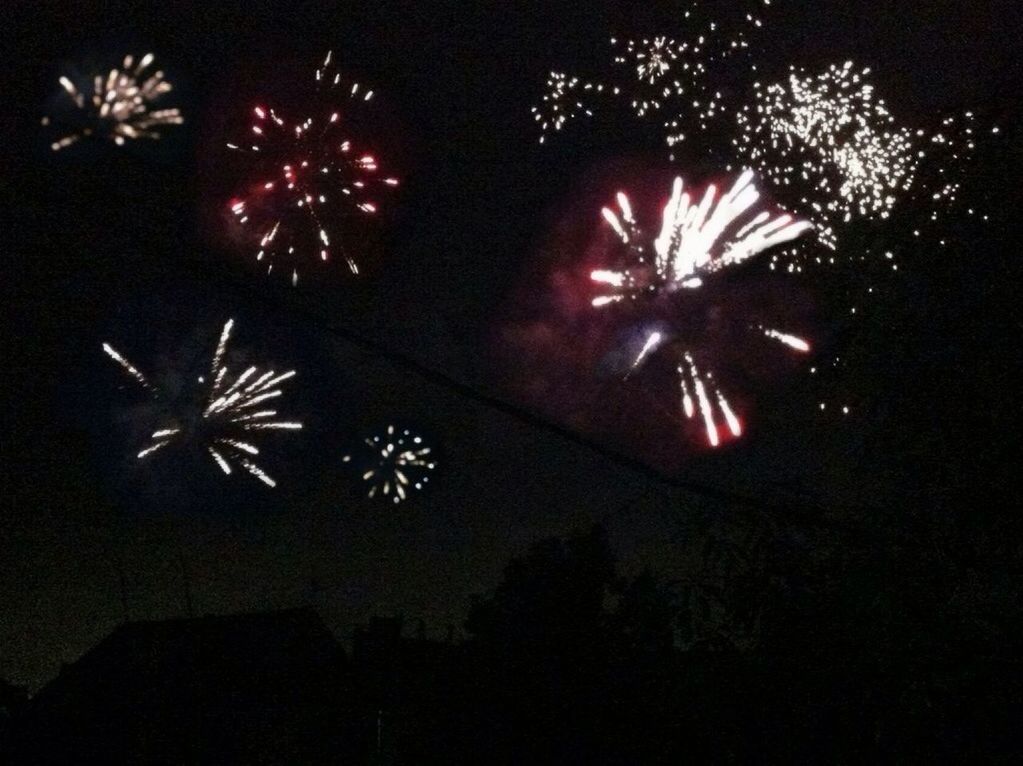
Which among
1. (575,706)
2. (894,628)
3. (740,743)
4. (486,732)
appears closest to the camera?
(894,628)

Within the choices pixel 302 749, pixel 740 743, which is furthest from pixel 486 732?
pixel 740 743

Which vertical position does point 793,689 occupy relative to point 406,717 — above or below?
below

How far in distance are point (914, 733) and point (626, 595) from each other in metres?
2.16

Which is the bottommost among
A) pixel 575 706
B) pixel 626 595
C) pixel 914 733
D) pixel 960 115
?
pixel 914 733

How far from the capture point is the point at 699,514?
28.8 ft

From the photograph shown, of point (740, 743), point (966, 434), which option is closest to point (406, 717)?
point (740, 743)

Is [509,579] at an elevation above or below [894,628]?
above

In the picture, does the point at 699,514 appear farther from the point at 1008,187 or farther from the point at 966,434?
the point at 1008,187

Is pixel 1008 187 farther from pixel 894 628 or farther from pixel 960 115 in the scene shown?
pixel 894 628

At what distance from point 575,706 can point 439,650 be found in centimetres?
860

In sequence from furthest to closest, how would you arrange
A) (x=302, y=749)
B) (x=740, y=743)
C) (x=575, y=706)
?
(x=302, y=749) < (x=575, y=706) < (x=740, y=743)

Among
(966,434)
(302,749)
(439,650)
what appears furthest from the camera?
(302,749)

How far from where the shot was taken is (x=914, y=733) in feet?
27.0

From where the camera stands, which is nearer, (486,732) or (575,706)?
(575,706)
